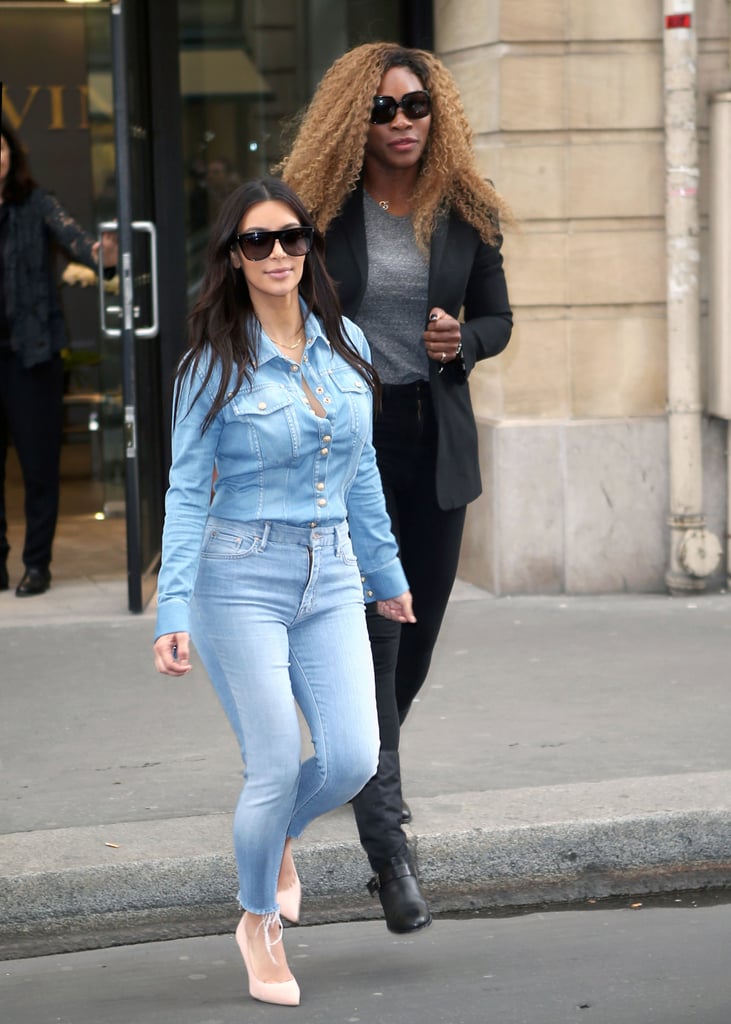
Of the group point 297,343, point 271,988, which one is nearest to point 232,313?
point 297,343

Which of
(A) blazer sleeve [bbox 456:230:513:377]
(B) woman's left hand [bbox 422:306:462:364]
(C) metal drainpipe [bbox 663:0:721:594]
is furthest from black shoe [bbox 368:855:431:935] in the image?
(C) metal drainpipe [bbox 663:0:721:594]

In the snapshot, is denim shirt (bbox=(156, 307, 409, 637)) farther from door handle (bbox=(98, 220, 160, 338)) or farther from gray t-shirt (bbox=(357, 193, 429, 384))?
door handle (bbox=(98, 220, 160, 338))

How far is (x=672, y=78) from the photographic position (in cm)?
764

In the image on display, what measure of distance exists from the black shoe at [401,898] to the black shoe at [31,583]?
4348 mm

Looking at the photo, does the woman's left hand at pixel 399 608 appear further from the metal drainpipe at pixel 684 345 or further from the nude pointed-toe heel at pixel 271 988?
A: the metal drainpipe at pixel 684 345

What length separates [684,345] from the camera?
7816 millimetres

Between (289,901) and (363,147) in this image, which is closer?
(289,901)

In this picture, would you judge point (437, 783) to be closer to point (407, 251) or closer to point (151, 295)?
point (407, 251)

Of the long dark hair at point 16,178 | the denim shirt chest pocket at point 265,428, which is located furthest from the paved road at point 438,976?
the long dark hair at point 16,178

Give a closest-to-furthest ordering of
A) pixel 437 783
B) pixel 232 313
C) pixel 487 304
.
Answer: pixel 232 313 < pixel 487 304 < pixel 437 783

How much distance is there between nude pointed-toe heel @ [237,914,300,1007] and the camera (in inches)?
152

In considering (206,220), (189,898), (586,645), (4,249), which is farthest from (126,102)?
(189,898)

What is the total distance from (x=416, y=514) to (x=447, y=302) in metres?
0.53

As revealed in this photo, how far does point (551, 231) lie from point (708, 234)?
693 millimetres
